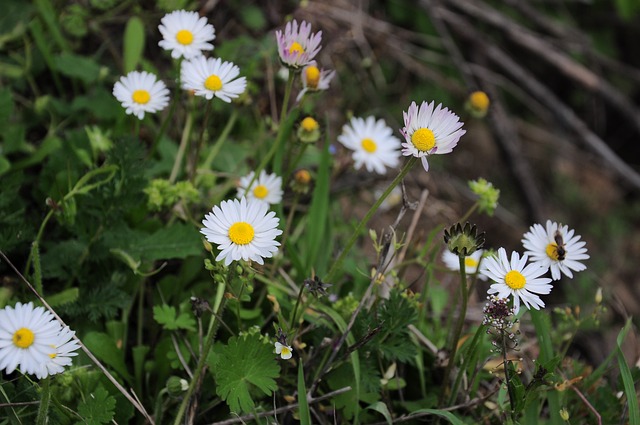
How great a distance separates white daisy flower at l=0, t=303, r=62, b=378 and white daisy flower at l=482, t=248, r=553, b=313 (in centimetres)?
65

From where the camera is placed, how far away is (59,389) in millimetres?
1143

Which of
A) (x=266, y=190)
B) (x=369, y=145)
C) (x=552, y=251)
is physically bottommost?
(x=552, y=251)

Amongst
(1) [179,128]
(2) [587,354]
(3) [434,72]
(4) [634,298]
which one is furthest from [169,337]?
(4) [634,298]

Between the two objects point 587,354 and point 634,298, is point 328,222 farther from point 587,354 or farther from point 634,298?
point 634,298

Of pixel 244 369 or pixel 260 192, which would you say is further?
pixel 260 192

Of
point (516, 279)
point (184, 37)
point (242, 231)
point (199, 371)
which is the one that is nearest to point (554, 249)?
point (516, 279)

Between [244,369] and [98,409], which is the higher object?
[244,369]

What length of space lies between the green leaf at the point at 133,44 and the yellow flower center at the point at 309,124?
0.57 m

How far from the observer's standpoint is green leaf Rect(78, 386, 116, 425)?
107cm

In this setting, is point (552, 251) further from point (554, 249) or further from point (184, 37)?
point (184, 37)

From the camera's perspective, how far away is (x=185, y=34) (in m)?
1.29

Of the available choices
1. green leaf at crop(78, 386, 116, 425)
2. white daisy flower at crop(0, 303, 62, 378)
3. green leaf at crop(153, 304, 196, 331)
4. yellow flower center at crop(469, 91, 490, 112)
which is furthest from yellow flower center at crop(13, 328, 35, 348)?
yellow flower center at crop(469, 91, 490, 112)

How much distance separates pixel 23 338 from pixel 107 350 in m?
0.33

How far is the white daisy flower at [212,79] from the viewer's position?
1.21 metres
